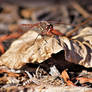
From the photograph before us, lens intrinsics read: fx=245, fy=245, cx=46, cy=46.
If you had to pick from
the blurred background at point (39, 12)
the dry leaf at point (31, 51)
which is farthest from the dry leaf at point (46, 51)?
the blurred background at point (39, 12)

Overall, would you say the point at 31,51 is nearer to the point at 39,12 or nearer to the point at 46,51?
the point at 46,51

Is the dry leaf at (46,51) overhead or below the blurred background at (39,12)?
below

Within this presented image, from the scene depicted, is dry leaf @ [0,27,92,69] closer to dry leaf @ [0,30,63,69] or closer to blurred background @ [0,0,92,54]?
dry leaf @ [0,30,63,69]

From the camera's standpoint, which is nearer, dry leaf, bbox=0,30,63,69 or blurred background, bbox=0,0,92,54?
dry leaf, bbox=0,30,63,69

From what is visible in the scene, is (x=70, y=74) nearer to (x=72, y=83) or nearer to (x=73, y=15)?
(x=72, y=83)

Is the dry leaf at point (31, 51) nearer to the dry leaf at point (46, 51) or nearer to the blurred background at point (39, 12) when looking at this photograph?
the dry leaf at point (46, 51)

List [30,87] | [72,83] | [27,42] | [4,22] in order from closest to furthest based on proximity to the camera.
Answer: [30,87] < [72,83] < [27,42] < [4,22]

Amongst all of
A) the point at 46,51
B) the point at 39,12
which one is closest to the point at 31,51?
the point at 46,51

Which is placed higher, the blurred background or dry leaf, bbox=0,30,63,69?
the blurred background

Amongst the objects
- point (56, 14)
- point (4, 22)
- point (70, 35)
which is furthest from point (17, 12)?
point (70, 35)

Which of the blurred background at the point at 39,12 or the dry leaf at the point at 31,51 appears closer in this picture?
the dry leaf at the point at 31,51

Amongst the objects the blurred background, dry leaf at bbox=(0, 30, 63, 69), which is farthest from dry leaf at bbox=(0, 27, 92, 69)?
the blurred background
